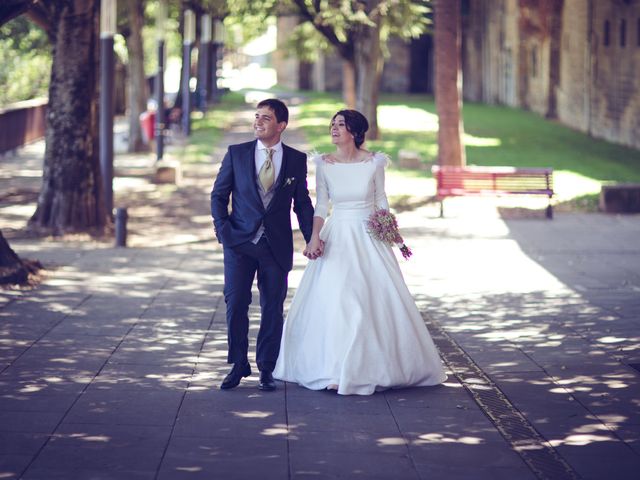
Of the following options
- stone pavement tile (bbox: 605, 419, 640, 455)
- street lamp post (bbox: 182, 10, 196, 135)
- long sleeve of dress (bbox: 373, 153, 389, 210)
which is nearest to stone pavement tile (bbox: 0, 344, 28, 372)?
long sleeve of dress (bbox: 373, 153, 389, 210)

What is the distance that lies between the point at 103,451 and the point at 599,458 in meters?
2.66

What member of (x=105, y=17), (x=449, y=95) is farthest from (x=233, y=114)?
(x=105, y=17)

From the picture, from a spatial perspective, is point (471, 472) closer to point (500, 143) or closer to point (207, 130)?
point (500, 143)

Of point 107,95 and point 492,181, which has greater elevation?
point 107,95

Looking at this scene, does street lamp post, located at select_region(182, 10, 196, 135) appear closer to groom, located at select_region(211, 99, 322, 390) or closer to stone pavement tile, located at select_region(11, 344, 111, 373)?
stone pavement tile, located at select_region(11, 344, 111, 373)

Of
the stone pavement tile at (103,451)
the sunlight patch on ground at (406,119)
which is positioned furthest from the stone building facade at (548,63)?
the stone pavement tile at (103,451)

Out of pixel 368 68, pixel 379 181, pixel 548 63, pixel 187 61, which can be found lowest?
pixel 379 181

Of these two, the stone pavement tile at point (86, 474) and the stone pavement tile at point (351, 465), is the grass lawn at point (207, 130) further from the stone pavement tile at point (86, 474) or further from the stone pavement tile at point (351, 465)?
the stone pavement tile at point (86, 474)

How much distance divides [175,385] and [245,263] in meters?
0.98

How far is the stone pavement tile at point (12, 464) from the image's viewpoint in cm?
624

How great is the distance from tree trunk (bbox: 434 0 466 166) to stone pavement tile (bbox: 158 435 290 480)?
55.4 feet

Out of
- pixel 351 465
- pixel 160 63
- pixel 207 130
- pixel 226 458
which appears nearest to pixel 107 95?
pixel 160 63

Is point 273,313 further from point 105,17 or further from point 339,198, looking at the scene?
point 105,17

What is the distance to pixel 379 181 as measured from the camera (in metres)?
8.70
